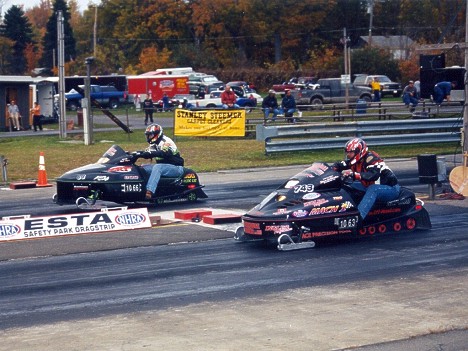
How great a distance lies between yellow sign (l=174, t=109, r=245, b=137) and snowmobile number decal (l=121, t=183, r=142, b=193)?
53.3ft

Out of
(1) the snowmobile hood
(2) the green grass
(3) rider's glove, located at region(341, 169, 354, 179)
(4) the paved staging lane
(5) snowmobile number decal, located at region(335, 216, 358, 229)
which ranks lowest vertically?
(4) the paved staging lane

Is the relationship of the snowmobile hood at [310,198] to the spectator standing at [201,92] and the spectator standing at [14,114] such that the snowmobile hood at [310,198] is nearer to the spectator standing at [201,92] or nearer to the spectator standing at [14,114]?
the spectator standing at [14,114]

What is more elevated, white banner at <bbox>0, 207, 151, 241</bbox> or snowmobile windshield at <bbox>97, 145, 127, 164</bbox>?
snowmobile windshield at <bbox>97, 145, 127, 164</bbox>

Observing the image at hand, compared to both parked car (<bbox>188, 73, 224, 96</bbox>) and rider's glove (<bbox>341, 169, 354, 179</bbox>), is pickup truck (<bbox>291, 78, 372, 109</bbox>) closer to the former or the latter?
parked car (<bbox>188, 73, 224, 96</bbox>)

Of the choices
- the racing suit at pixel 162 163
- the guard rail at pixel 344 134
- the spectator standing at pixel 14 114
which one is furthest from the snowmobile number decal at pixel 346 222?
the spectator standing at pixel 14 114

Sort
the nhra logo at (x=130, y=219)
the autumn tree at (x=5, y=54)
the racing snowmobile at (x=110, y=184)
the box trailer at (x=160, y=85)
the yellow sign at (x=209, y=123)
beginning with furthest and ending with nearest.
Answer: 1. the autumn tree at (x=5, y=54)
2. the box trailer at (x=160, y=85)
3. the yellow sign at (x=209, y=123)
4. the racing snowmobile at (x=110, y=184)
5. the nhra logo at (x=130, y=219)

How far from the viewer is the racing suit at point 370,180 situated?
14461 millimetres

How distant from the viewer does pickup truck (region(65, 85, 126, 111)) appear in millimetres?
64812

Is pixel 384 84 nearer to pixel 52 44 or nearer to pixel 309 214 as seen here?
pixel 52 44

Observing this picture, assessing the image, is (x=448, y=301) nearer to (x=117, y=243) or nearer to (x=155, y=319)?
(x=155, y=319)

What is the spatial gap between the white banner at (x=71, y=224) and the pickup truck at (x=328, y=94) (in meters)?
45.1

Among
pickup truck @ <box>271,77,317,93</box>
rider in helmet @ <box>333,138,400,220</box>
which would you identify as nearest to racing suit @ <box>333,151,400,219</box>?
rider in helmet @ <box>333,138,400,220</box>

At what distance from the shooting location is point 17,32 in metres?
100

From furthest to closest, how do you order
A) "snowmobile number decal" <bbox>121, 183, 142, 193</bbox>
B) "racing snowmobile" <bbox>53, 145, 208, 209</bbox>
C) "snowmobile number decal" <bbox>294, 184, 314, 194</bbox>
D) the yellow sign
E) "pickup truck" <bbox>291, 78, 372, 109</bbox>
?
"pickup truck" <bbox>291, 78, 372, 109</bbox>
the yellow sign
"snowmobile number decal" <bbox>121, 183, 142, 193</bbox>
"racing snowmobile" <bbox>53, 145, 208, 209</bbox>
"snowmobile number decal" <bbox>294, 184, 314, 194</bbox>
